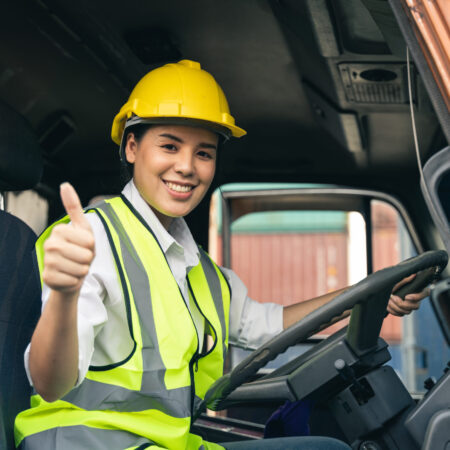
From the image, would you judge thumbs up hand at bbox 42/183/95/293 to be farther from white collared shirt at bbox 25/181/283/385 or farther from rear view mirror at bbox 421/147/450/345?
rear view mirror at bbox 421/147/450/345

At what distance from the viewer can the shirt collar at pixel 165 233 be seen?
1.84m

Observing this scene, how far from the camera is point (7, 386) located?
67.3 inches

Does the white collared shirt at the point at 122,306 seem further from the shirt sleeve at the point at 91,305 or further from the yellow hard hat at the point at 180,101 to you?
the yellow hard hat at the point at 180,101

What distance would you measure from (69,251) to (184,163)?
72 centimetres

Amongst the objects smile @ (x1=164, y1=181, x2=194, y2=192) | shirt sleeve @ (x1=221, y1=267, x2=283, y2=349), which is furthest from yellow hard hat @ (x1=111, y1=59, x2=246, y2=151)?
shirt sleeve @ (x1=221, y1=267, x2=283, y2=349)

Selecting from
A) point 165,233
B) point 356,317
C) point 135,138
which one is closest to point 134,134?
point 135,138

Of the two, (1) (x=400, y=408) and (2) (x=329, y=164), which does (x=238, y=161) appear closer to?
(2) (x=329, y=164)

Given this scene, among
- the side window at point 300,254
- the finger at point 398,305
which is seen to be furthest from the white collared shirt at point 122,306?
the side window at point 300,254

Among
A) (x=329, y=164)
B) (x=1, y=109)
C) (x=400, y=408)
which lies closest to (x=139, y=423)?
(x=400, y=408)

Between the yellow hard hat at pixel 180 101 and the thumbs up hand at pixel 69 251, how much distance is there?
70 cm

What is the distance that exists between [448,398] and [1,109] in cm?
127

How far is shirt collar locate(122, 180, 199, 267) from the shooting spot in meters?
1.84

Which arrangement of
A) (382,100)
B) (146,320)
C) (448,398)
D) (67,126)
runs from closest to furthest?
(448,398), (146,320), (382,100), (67,126)

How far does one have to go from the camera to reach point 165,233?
6.02 feet
